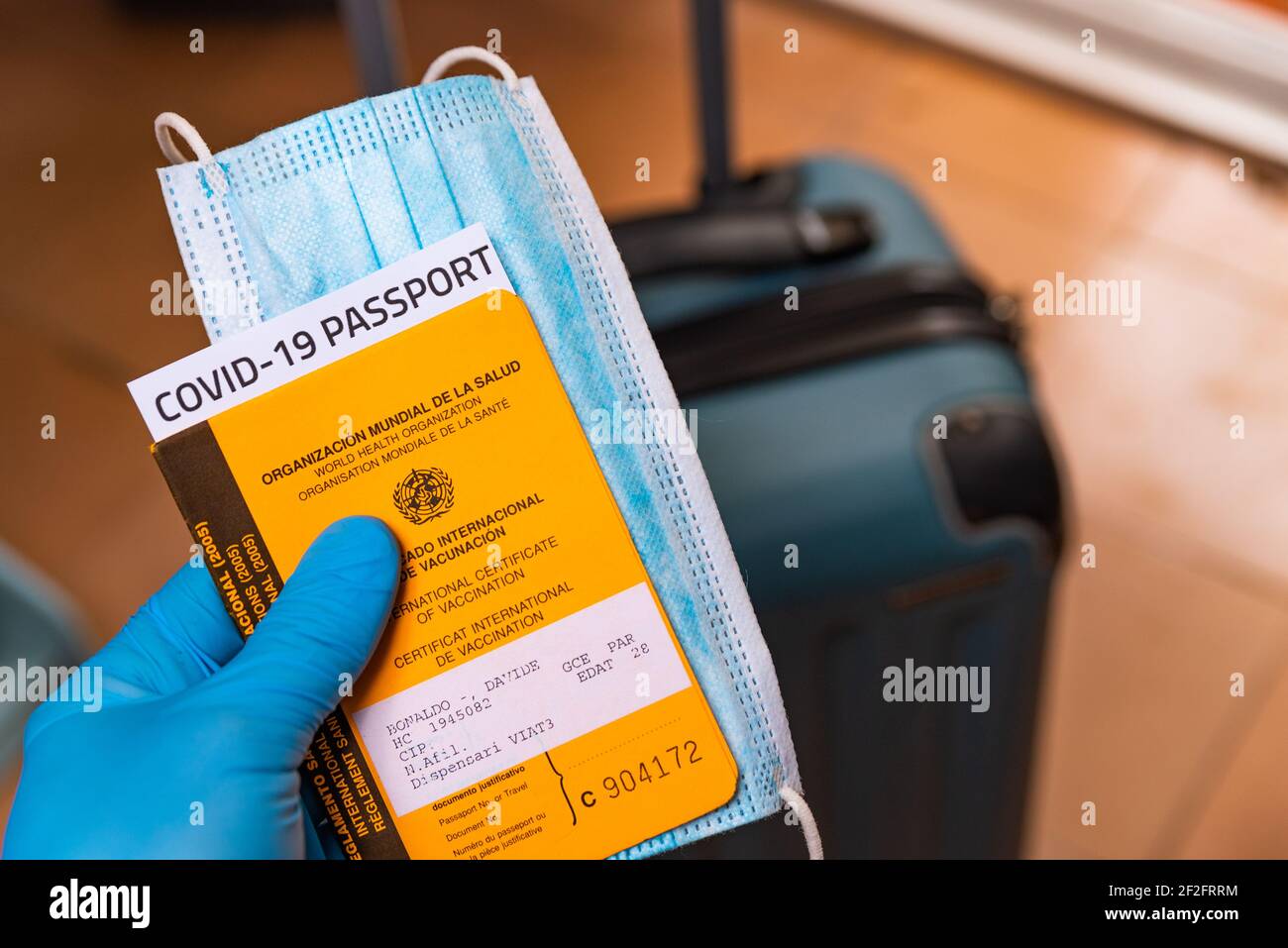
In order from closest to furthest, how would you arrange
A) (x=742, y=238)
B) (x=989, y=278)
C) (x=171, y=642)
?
1. (x=171, y=642)
2. (x=742, y=238)
3. (x=989, y=278)

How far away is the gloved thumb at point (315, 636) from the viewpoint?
55cm

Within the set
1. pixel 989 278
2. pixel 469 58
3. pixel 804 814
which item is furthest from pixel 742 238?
pixel 989 278

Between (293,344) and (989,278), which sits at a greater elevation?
(293,344)

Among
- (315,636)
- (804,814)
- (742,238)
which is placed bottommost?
(804,814)

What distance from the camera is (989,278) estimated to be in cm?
170

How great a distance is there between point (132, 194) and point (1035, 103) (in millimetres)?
1519

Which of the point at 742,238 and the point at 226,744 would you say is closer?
the point at 226,744

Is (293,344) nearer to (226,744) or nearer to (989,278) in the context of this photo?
Answer: (226,744)

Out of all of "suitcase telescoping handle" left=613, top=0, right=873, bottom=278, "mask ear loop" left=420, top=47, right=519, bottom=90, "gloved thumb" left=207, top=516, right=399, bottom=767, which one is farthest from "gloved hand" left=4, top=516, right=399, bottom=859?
"suitcase telescoping handle" left=613, top=0, right=873, bottom=278

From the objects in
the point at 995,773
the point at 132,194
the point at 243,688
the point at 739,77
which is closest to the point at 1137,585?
the point at 995,773

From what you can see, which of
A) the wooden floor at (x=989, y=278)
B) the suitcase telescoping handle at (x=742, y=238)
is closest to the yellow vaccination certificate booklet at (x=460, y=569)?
the suitcase telescoping handle at (x=742, y=238)

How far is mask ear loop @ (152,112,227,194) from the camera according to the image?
1.81ft

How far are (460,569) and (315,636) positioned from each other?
79 millimetres

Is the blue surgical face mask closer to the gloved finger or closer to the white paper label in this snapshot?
the white paper label
